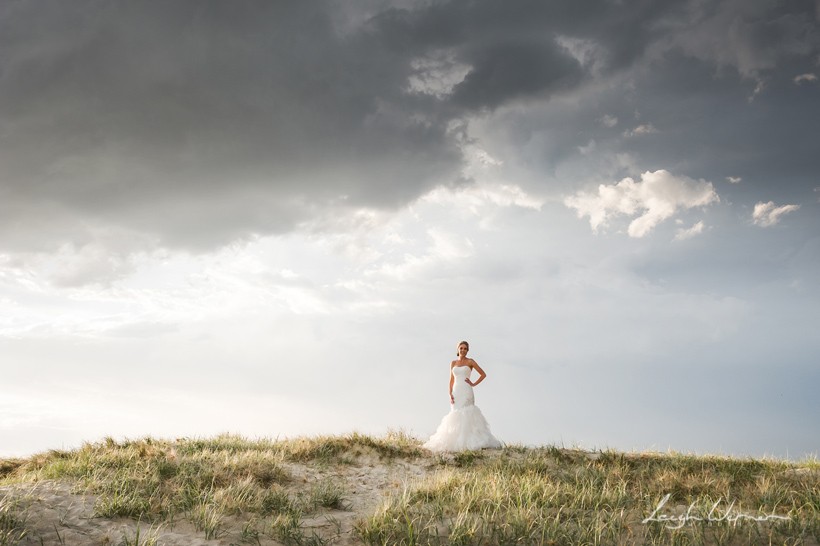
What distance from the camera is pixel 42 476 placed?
35.7 ft

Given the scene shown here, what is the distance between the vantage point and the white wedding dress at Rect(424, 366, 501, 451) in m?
15.6

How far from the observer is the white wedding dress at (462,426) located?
15617 mm

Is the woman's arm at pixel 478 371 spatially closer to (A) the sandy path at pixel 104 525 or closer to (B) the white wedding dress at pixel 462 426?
(B) the white wedding dress at pixel 462 426

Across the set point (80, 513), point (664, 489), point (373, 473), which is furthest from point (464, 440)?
point (80, 513)

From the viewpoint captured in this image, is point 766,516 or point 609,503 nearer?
point 766,516

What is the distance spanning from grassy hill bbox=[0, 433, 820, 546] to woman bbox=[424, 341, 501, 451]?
1.35m

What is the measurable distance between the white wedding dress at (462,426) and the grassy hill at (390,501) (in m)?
1.33

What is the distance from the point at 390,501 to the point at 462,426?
7.65 m

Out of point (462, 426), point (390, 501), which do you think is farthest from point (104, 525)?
point (462, 426)

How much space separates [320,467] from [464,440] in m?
4.48

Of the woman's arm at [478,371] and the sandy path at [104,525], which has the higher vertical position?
the woman's arm at [478,371]

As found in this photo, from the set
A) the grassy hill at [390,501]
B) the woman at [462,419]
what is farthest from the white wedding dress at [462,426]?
the grassy hill at [390,501]

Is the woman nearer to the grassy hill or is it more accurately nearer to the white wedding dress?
the white wedding dress

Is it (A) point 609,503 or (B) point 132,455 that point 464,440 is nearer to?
(A) point 609,503
